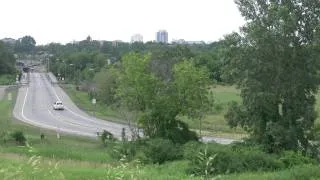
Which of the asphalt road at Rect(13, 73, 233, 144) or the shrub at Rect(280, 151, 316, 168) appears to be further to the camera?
the asphalt road at Rect(13, 73, 233, 144)

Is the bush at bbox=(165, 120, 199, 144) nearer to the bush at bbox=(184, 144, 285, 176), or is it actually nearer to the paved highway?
the bush at bbox=(184, 144, 285, 176)

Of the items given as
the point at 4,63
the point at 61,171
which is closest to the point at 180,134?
the point at 61,171

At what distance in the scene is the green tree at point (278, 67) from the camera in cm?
2953

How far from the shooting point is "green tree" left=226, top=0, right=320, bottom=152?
29.5 m

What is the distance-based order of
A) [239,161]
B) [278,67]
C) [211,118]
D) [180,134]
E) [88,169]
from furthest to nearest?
[211,118] → [180,134] → [278,67] → [239,161] → [88,169]

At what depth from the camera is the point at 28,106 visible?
96.1 meters

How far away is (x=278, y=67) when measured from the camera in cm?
2988

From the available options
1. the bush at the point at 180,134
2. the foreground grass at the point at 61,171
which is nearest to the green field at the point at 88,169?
the foreground grass at the point at 61,171

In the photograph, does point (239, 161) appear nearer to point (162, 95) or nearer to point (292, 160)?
point (292, 160)

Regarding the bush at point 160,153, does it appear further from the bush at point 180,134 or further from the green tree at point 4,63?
the green tree at point 4,63

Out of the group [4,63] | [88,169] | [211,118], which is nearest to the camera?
[88,169]

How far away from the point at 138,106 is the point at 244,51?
11118mm

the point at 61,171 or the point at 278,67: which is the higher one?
the point at 278,67

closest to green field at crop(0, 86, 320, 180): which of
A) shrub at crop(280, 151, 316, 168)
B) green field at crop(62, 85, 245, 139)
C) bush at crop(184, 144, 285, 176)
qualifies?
bush at crop(184, 144, 285, 176)
